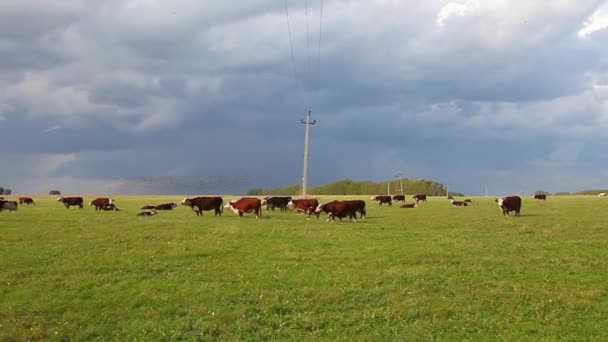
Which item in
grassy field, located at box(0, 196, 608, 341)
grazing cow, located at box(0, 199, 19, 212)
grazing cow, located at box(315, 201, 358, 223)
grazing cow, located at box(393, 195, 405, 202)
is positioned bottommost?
grassy field, located at box(0, 196, 608, 341)

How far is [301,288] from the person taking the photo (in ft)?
48.9

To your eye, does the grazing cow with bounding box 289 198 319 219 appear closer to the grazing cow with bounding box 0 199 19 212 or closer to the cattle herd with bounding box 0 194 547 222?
the cattle herd with bounding box 0 194 547 222

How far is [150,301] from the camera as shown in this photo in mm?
13938

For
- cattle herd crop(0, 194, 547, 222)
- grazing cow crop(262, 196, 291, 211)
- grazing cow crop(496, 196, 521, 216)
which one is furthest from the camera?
grazing cow crop(262, 196, 291, 211)

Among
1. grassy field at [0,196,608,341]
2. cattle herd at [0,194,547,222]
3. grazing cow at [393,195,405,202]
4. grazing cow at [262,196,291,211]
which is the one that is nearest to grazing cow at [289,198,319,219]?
cattle herd at [0,194,547,222]

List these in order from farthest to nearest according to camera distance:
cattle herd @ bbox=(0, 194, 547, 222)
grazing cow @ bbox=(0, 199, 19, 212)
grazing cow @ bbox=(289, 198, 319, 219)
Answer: grazing cow @ bbox=(0, 199, 19, 212) → grazing cow @ bbox=(289, 198, 319, 219) → cattle herd @ bbox=(0, 194, 547, 222)

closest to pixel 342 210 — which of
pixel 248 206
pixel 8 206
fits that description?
pixel 248 206

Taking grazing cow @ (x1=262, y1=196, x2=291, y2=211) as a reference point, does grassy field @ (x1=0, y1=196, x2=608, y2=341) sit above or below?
below

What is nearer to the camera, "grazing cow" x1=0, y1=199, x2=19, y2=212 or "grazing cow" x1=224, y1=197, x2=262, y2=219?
"grazing cow" x1=224, y1=197, x2=262, y2=219

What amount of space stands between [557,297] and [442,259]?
5.18 metres

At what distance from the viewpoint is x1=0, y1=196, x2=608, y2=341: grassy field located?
12008 mm

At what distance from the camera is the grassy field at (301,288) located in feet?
39.4

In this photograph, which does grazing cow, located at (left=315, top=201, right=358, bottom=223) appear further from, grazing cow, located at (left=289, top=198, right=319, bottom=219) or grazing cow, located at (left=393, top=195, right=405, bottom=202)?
grazing cow, located at (left=393, top=195, right=405, bottom=202)

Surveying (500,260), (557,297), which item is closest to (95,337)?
(557,297)
